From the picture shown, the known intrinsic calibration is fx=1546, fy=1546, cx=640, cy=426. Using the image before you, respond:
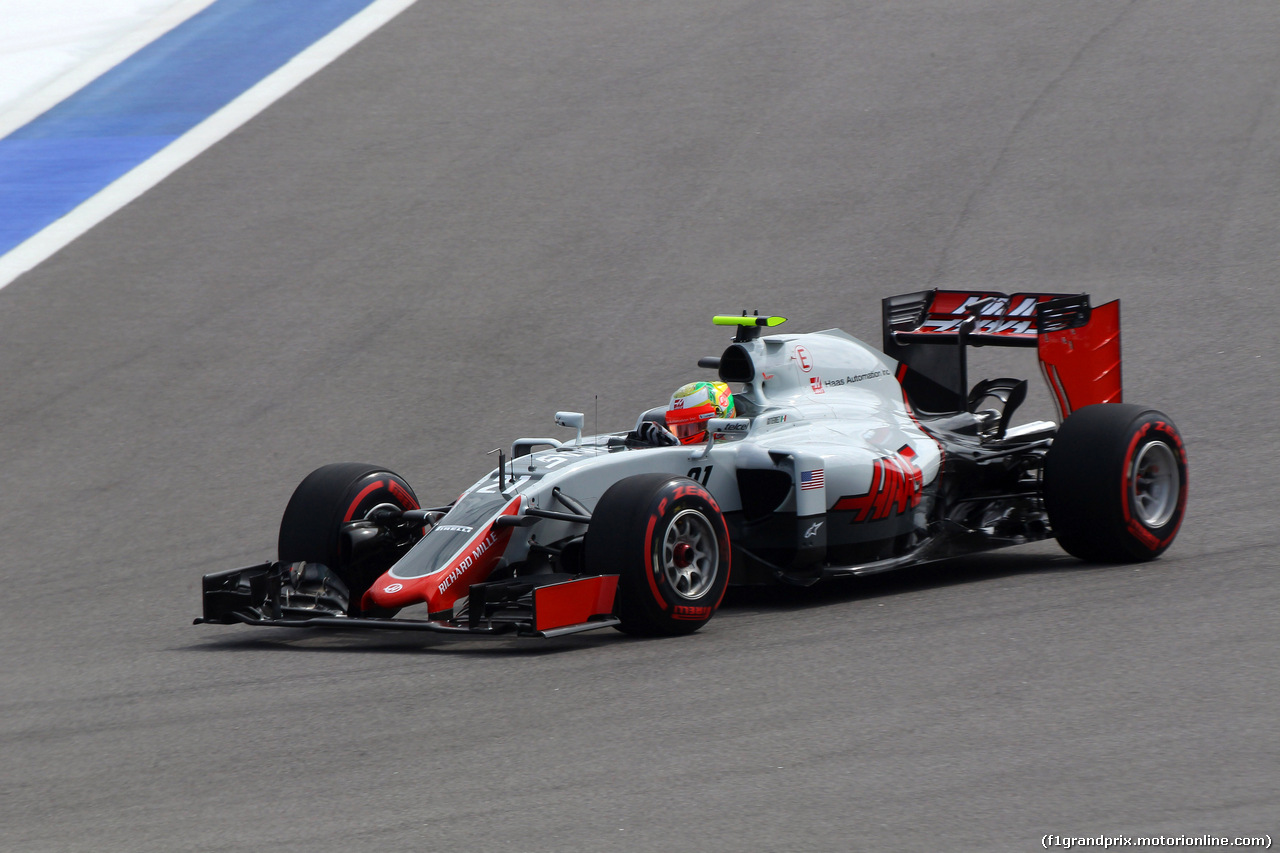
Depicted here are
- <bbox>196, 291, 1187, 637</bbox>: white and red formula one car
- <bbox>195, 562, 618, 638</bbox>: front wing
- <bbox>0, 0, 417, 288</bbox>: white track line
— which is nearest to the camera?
<bbox>195, 562, 618, 638</bbox>: front wing

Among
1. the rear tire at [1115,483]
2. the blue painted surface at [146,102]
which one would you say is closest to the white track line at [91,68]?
the blue painted surface at [146,102]

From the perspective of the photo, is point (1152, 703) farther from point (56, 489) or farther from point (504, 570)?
point (56, 489)

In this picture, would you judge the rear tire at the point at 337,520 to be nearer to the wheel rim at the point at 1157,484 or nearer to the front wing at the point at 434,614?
the front wing at the point at 434,614

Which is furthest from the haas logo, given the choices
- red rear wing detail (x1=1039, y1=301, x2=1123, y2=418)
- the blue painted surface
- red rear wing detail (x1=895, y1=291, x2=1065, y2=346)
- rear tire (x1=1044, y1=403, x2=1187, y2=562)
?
the blue painted surface

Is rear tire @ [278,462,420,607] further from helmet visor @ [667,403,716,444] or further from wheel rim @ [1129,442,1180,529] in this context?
wheel rim @ [1129,442,1180,529]

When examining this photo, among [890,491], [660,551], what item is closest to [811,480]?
[890,491]

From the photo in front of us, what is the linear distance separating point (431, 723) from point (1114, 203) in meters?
13.7

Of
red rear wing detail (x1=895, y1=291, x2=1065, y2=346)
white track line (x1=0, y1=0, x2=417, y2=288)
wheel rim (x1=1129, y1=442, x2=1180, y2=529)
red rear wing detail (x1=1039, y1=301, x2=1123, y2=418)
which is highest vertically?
white track line (x1=0, y1=0, x2=417, y2=288)

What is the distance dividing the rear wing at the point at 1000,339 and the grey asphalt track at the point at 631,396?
115 centimetres

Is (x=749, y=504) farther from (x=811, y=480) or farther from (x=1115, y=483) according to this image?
(x=1115, y=483)

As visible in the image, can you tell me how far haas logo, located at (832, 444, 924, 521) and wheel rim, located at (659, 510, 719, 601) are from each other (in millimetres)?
994

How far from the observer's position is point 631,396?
14.2 metres

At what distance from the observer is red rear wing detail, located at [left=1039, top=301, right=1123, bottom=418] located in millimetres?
9969

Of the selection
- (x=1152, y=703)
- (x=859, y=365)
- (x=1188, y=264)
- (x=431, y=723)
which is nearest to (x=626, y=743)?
(x=431, y=723)
